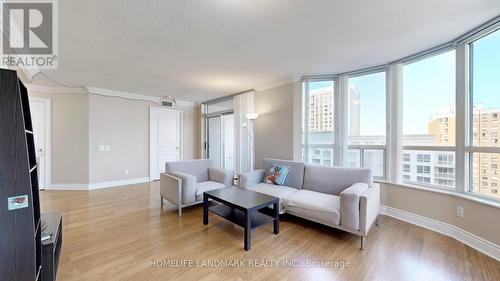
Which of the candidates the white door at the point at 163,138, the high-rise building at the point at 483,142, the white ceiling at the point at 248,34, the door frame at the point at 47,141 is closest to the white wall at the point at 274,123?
the white ceiling at the point at 248,34

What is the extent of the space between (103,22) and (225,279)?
2696 millimetres

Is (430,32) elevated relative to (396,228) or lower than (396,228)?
elevated

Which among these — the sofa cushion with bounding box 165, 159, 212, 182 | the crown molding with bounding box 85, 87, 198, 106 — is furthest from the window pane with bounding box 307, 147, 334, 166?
the crown molding with bounding box 85, 87, 198, 106

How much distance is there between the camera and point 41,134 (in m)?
4.46

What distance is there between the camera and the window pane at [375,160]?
3355 mm

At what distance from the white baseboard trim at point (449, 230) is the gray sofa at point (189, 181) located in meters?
2.69

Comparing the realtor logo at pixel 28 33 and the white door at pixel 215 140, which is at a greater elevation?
the realtor logo at pixel 28 33

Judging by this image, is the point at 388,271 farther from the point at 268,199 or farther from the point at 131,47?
the point at 131,47

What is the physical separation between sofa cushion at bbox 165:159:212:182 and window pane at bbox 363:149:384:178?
9.48 ft

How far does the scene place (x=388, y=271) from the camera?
1891mm

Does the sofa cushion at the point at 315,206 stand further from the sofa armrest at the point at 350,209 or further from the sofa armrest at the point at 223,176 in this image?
the sofa armrest at the point at 223,176

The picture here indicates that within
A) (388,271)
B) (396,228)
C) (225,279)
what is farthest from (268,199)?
(396,228)

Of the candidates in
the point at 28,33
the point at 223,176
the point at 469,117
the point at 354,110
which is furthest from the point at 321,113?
the point at 28,33

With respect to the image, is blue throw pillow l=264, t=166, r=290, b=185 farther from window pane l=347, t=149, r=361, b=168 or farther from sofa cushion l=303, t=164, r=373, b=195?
window pane l=347, t=149, r=361, b=168
